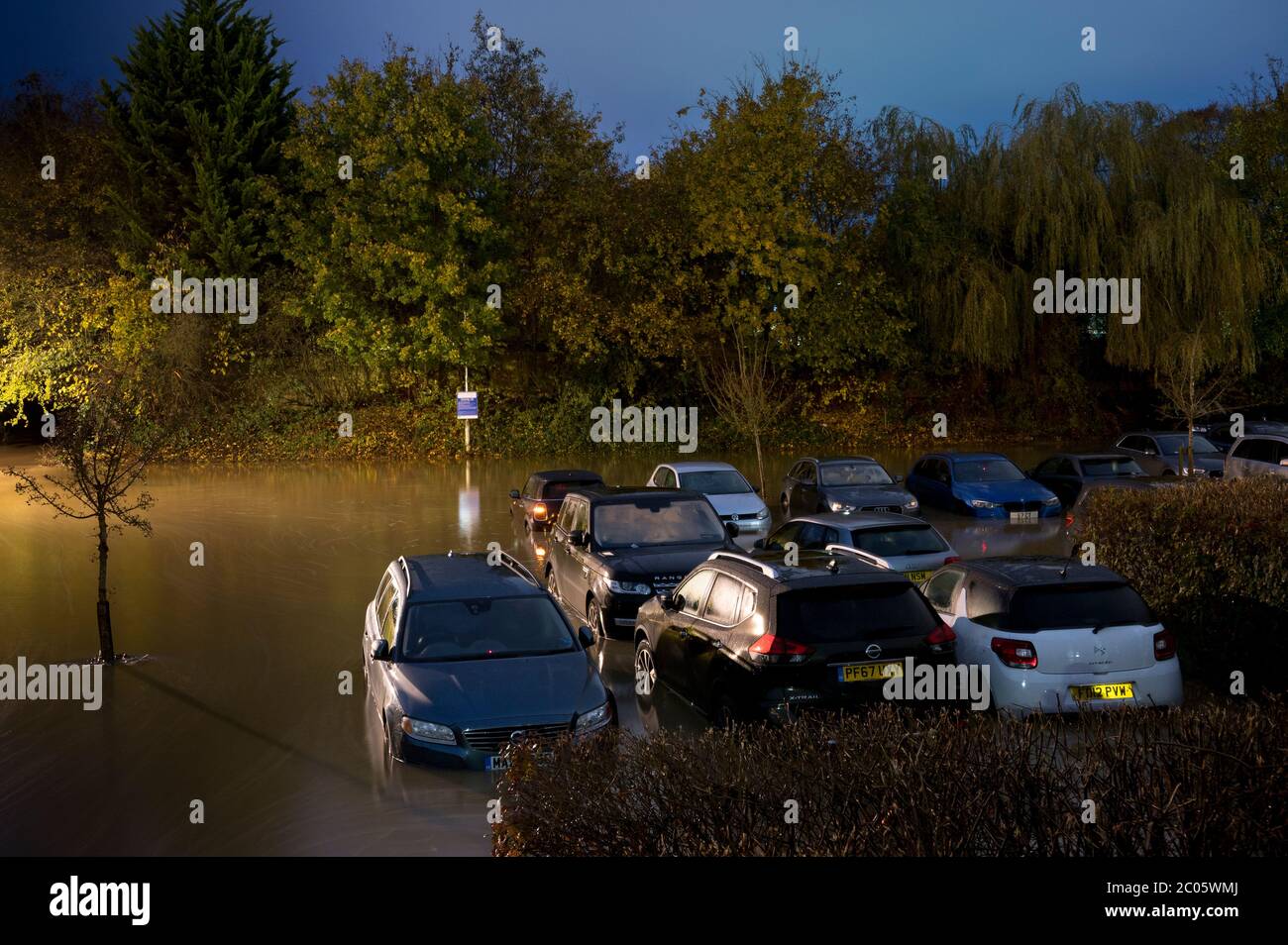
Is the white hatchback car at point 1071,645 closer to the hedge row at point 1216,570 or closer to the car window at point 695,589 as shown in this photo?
the hedge row at point 1216,570

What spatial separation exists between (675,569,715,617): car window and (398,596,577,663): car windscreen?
1272mm

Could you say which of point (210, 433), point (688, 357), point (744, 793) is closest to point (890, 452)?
point (688, 357)

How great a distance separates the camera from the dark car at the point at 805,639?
9070 millimetres

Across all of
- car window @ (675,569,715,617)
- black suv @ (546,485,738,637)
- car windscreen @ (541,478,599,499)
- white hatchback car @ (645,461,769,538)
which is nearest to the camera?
car window @ (675,569,715,617)

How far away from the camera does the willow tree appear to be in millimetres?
34812

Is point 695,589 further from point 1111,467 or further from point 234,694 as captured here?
point 1111,467

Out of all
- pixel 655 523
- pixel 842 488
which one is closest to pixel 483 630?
pixel 655 523

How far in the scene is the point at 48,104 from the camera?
148ft

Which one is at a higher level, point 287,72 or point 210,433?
point 287,72

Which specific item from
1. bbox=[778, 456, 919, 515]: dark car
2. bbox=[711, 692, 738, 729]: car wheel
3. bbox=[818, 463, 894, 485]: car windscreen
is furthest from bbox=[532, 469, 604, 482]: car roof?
bbox=[711, 692, 738, 729]: car wheel

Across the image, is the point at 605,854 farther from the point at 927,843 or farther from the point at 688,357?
the point at 688,357

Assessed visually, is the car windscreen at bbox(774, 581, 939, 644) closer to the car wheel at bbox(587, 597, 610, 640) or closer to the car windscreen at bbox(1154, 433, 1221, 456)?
the car wheel at bbox(587, 597, 610, 640)

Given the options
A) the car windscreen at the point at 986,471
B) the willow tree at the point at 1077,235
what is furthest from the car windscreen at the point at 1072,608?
the willow tree at the point at 1077,235

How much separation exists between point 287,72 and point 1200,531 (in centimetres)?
3694
